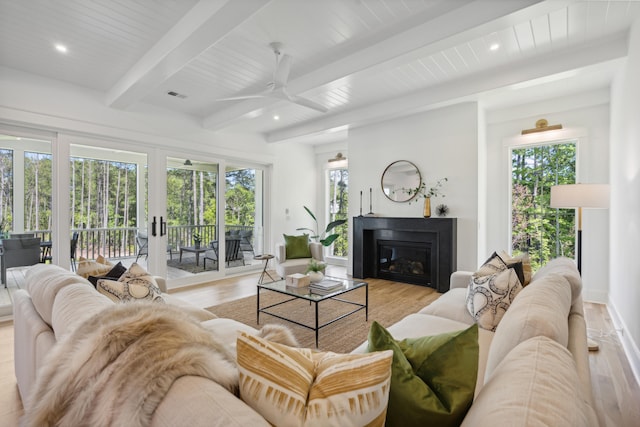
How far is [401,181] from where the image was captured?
16.3 feet

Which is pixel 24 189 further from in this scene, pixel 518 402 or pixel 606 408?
pixel 606 408

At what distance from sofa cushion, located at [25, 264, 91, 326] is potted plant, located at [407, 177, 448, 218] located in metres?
4.12

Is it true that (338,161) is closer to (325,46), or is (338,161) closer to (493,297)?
(325,46)

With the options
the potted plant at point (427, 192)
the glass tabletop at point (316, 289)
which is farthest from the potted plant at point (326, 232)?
the glass tabletop at point (316, 289)

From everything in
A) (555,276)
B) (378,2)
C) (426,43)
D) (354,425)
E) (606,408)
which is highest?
(378,2)

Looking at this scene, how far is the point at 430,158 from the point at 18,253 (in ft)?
17.7

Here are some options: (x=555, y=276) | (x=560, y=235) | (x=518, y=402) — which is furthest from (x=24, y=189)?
(x=560, y=235)

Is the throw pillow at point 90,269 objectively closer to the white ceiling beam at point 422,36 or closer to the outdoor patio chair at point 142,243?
the outdoor patio chair at point 142,243

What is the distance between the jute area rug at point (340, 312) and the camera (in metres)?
2.79

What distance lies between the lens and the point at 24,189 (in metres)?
3.56

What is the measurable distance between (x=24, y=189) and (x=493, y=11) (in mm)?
5023

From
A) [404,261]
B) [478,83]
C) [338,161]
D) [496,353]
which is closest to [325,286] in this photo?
[496,353]

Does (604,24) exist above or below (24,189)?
above

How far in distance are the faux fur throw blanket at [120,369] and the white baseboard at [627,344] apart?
9.56 feet
